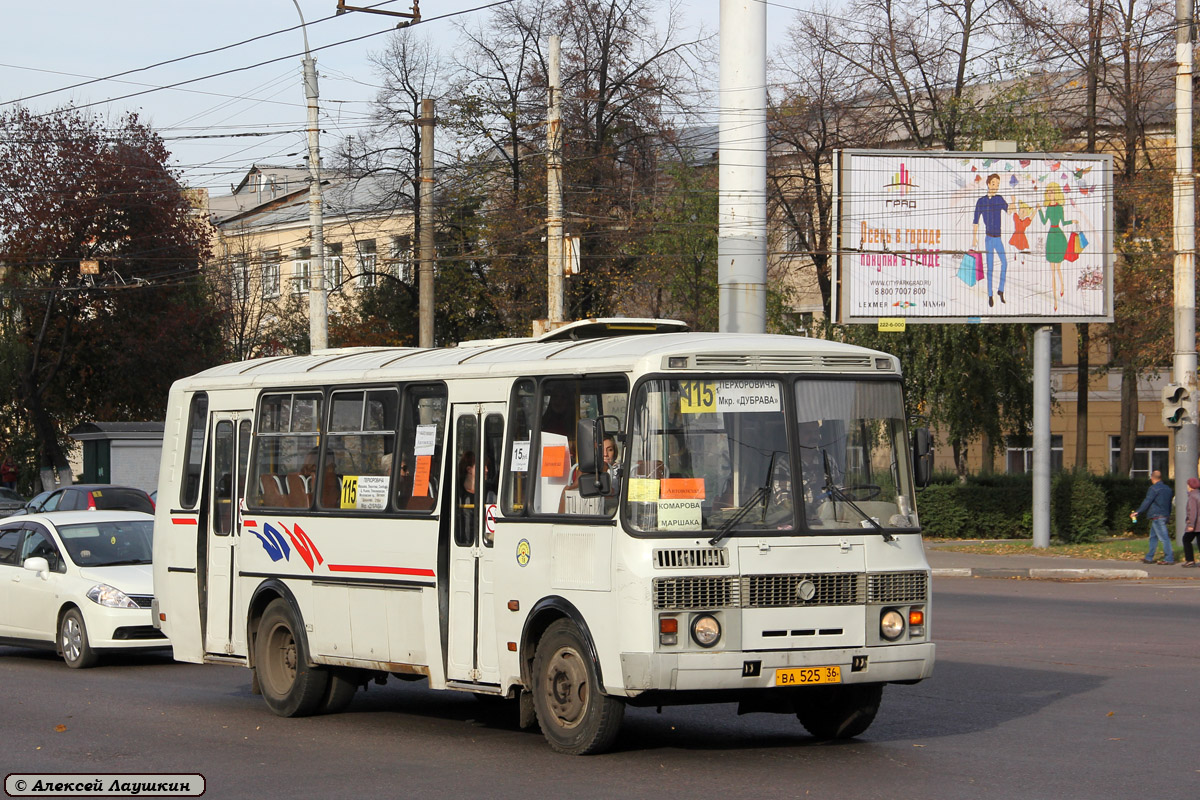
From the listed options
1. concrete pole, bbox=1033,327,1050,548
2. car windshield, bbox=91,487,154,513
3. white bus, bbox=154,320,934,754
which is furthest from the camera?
concrete pole, bbox=1033,327,1050,548

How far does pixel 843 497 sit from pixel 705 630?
1266 millimetres

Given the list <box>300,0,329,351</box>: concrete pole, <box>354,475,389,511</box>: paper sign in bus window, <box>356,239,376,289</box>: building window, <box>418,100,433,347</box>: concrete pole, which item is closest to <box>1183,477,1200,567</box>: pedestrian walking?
<box>418,100,433,347</box>: concrete pole

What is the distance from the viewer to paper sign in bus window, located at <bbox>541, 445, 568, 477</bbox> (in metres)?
10.0

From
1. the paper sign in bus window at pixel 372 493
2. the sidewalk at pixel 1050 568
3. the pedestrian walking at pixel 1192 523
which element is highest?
the paper sign in bus window at pixel 372 493

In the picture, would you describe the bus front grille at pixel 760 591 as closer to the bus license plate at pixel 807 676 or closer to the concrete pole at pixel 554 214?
the bus license plate at pixel 807 676

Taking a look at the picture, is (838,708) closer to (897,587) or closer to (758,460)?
(897,587)

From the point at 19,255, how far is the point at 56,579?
34.2m

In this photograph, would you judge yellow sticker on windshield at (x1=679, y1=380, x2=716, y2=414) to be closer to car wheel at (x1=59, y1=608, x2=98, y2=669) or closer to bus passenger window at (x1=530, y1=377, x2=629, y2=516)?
bus passenger window at (x1=530, y1=377, x2=629, y2=516)

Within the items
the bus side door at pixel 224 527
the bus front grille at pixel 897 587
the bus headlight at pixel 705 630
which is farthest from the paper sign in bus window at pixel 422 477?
the bus front grille at pixel 897 587

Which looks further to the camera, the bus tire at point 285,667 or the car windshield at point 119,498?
the car windshield at point 119,498

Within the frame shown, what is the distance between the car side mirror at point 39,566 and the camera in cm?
1623

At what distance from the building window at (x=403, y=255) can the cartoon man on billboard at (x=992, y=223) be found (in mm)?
20825

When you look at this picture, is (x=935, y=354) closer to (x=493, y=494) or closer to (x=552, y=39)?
(x=552, y=39)

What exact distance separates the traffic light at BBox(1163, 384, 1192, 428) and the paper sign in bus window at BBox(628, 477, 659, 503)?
22.1 meters
